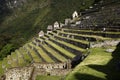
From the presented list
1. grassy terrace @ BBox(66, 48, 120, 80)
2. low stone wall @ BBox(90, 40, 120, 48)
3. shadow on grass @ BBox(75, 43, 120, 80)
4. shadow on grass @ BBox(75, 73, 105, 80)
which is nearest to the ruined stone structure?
low stone wall @ BBox(90, 40, 120, 48)

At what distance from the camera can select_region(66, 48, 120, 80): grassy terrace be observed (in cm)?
1781

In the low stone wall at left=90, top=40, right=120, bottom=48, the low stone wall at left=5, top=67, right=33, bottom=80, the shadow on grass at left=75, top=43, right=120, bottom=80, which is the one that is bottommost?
the low stone wall at left=5, top=67, right=33, bottom=80

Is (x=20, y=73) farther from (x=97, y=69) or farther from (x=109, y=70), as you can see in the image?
(x=109, y=70)

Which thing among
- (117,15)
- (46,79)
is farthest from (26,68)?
(117,15)

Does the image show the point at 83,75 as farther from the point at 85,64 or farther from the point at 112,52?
the point at 112,52

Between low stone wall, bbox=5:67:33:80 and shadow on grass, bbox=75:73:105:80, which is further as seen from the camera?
low stone wall, bbox=5:67:33:80

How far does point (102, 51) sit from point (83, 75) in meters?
7.92

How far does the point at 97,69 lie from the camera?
19.4m

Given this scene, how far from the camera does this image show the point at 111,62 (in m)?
21.3

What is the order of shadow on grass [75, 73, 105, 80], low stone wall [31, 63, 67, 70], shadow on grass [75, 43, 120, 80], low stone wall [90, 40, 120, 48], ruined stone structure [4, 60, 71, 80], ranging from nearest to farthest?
shadow on grass [75, 73, 105, 80] → shadow on grass [75, 43, 120, 80] → ruined stone structure [4, 60, 71, 80] → low stone wall [90, 40, 120, 48] → low stone wall [31, 63, 67, 70]

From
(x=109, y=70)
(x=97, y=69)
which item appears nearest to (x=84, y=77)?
(x=97, y=69)

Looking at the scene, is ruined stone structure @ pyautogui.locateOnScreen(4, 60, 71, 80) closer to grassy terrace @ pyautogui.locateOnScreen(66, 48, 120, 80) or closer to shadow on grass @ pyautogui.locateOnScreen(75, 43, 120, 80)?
grassy terrace @ pyautogui.locateOnScreen(66, 48, 120, 80)

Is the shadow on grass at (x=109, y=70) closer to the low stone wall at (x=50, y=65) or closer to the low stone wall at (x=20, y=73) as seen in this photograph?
the low stone wall at (x=50, y=65)

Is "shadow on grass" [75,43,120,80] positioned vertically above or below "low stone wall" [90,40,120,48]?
above
